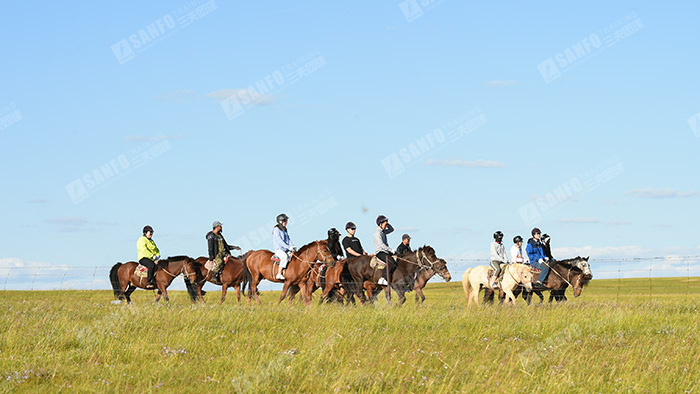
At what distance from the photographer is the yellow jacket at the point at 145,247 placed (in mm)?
23734

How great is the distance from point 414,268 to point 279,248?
3948 mm

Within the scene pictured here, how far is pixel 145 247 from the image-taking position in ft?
78.0

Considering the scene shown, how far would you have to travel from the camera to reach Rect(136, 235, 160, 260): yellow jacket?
77.9 ft

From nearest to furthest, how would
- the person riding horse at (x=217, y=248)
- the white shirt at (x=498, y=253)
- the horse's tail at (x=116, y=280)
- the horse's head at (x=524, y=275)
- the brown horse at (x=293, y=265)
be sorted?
the brown horse at (x=293, y=265) → the horse's head at (x=524, y=275) → the white shirt at (x=498, y=253) → the person riding horse at (x=217, y=248) → the horse's tail at (x=116, y=280)

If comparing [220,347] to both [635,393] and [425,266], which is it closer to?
[635,393]

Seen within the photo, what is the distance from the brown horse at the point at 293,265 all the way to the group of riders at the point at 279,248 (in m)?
0.32

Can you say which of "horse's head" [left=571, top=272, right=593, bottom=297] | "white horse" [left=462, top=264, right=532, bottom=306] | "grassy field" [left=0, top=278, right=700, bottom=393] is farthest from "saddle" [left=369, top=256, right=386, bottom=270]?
"horse's head" [left=571, top=272, right=593, bottom=297]

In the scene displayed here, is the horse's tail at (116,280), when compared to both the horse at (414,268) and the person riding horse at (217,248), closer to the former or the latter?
the person riding horse at (217,248)

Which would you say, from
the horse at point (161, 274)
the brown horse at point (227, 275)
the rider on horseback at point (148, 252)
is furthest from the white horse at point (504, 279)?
the rider on horseback at point (148, 252)

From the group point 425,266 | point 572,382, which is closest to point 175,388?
point 572,382

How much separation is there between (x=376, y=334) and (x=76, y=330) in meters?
5.21

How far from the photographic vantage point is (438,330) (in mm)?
14266

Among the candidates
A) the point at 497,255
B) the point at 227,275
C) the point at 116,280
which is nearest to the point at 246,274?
the point at 227,275

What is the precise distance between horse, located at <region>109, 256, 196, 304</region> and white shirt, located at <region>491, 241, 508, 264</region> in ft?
30.8
